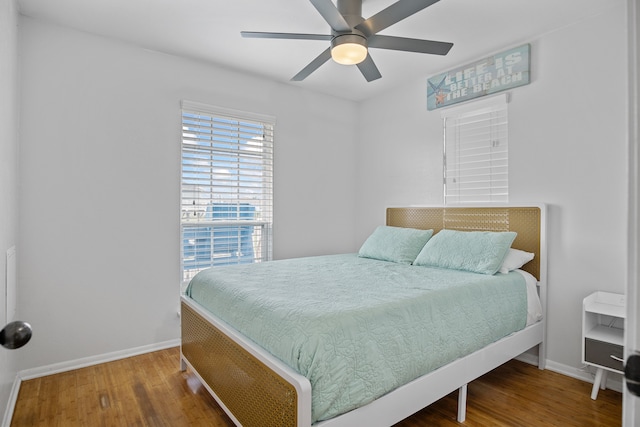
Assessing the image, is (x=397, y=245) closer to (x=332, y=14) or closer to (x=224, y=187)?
(x=224, y=187)

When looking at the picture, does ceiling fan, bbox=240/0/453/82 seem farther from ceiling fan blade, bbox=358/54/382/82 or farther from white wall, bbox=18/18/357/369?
white wall, bbox=18/18/357/369

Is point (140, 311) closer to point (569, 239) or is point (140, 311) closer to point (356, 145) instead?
point (356, 145)

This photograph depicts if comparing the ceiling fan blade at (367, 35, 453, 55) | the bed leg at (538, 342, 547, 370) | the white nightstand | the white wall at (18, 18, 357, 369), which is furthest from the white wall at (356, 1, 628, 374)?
the white wall at (18, 18, 357, 369)

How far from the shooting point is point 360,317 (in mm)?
1605

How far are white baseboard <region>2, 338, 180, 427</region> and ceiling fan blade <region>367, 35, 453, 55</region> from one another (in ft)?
9.59

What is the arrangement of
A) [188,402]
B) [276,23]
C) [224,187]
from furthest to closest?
1. [224,187]
2. [276,23]
3. [188,402]

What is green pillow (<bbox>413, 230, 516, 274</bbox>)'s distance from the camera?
102 inches

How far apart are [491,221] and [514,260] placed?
47cm

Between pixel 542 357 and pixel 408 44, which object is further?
pixel 542 357

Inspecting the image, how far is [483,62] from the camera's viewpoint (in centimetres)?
312

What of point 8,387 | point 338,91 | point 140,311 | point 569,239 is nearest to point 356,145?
point 338,91

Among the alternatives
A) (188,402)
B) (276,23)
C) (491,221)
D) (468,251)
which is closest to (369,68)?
(276,23)

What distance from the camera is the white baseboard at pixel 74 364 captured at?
2289 mm

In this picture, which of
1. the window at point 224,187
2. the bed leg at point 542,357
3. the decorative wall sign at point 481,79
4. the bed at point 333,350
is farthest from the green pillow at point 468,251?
the window at point 224,187
